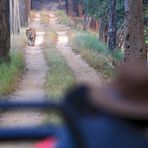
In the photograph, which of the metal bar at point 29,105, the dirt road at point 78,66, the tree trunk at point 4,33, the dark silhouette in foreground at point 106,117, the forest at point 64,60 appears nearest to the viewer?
the dark silhouette in foreground at point 106,117

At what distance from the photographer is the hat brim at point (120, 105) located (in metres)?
1.06

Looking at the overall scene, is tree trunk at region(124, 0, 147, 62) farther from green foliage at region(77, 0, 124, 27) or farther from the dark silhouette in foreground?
the dark silhouette in foreground

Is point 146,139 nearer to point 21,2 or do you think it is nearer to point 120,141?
point 120,141

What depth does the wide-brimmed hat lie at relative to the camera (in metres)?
1.06

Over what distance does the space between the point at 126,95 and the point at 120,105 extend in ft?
0.12

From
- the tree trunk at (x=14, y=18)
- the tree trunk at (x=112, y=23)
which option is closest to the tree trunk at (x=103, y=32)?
the tree trunk at (x=14, y=18)

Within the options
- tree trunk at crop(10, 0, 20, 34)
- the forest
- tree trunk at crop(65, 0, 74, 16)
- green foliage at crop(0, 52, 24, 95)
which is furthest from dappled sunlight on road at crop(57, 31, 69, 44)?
tree trunk at crop(65, 0, 74, 16)

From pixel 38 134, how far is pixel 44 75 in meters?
15.2

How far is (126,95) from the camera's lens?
1109 millimetres

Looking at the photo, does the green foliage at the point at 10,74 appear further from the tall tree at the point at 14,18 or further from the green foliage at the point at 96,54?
the tall tree at the point at 14,18

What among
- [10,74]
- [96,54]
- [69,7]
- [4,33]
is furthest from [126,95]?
[69,7]

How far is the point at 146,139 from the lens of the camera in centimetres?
107

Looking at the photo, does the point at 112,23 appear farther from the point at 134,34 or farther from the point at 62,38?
the point at 62,38

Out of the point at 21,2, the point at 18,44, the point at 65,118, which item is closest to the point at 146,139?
the point at 65,118
